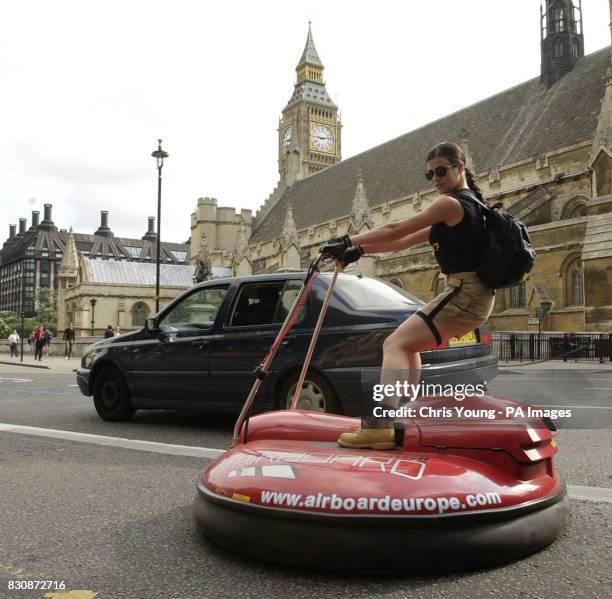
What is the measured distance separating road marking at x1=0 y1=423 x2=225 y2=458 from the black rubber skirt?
256 centimetres

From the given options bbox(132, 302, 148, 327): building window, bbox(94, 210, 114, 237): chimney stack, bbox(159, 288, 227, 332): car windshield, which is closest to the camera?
bbox(159, 288, 227, 332): car windshield

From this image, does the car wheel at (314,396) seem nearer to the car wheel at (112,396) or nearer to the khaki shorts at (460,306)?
the car wheel at (112,396)

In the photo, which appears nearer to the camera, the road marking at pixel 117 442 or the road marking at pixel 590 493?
the road marking at pixel 590 493

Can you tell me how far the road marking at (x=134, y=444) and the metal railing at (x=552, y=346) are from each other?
1690 centimetres

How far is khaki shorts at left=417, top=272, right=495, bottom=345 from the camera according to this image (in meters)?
3.03

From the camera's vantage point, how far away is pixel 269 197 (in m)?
70.5

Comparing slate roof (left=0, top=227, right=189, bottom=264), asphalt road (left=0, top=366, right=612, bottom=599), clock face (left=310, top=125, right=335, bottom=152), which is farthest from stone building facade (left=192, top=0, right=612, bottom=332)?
slate roof (left=0, top=227, right=189, bottom=264)

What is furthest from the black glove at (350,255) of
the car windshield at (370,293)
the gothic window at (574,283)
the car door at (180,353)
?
the gothic window at (574,283)

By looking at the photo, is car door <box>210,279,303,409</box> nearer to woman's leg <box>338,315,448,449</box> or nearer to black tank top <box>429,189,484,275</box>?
woman's leg <box>338,315,448,449</box>

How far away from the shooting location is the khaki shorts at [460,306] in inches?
119

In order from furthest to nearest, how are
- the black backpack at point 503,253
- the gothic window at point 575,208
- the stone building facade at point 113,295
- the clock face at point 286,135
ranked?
1. the clock face at point 286,135
2. the stone building facade at point 113,295
3. the gothic window at point 575,208
4. the black backpack at point 503,253

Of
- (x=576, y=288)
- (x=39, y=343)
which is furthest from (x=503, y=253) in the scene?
(x=39, y=343)

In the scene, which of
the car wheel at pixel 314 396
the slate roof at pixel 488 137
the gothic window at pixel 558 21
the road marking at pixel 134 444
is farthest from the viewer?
the gothic window at pixel 558 21

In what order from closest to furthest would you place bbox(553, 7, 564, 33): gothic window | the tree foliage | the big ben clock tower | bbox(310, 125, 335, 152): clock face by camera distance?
bbox(553, 7, 564, 33): gothic window, the big ben clock tower, bbox(310, 125, 335, 152): clock face, the tree foliage
